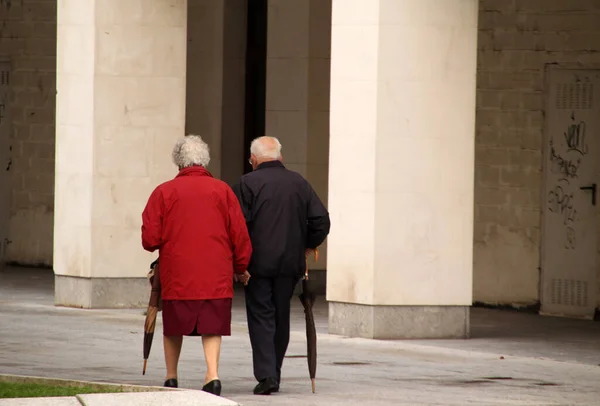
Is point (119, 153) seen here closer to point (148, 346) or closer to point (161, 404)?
point (148, 346)

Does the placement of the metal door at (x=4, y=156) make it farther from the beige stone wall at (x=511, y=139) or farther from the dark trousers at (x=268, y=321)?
the dark trousers at (x=268, y=321)

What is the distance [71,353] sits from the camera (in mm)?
13250

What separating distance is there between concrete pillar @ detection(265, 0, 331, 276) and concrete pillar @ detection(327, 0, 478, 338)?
15.8 ft

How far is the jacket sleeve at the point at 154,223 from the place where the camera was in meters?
10.5

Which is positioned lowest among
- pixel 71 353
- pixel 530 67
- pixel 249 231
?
pixel 71 353

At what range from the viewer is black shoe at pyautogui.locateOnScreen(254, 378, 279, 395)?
11.0 meters

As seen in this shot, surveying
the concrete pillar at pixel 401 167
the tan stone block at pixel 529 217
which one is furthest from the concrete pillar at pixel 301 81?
the concrete pillar at pixel 401 167

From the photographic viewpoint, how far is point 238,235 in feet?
35.2

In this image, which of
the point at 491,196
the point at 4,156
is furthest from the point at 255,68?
the point at 4,156

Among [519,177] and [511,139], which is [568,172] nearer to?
[519,177]

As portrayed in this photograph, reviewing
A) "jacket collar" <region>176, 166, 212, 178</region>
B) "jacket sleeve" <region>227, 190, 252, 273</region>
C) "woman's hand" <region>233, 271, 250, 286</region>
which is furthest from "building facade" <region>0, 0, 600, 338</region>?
"jacket collar" <region>176, 166, 212, 178</region>

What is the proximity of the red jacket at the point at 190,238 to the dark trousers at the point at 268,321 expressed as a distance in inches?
21.0

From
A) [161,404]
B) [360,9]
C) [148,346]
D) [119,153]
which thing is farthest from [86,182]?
[161,404]

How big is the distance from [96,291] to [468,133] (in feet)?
15.6
